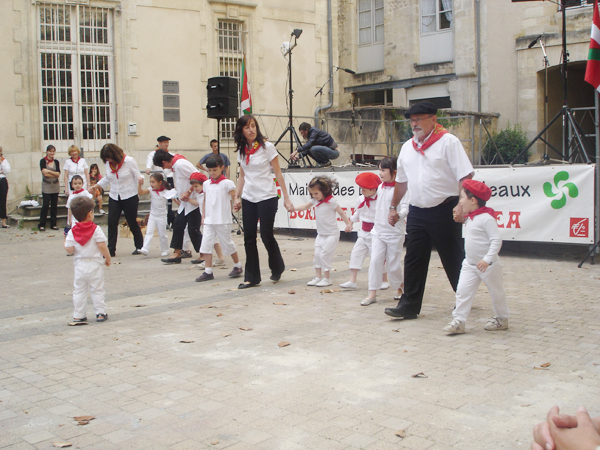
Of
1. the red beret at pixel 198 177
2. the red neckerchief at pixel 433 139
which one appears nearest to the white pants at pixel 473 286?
the red neckerchief at pixel 433 139

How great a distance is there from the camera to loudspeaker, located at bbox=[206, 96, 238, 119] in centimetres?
1318

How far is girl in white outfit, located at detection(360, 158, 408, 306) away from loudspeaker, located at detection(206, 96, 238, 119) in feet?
22.8

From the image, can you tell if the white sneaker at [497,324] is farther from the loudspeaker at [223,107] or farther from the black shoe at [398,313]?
the loudspeaker at [223,107]

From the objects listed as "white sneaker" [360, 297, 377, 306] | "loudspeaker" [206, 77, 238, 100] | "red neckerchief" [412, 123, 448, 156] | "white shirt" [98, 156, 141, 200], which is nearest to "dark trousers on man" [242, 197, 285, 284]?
"white sneaker" [360, 297, 377, 306]

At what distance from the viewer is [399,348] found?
16.5 feet

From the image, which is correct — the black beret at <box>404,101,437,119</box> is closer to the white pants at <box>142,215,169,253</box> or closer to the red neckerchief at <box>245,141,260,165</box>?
the red neckerchief at <box>245,141,260,165</box>

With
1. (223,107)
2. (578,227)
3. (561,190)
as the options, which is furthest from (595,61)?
(223,107)

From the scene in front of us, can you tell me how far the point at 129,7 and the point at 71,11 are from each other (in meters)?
1.64

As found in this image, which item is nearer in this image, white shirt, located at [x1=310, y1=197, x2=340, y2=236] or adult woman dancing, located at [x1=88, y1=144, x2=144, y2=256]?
white shirt, located at [x1=310, y1=197, x2=340, y2=236]

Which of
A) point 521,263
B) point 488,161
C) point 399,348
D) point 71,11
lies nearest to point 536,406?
point 399,348

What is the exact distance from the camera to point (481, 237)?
539cm

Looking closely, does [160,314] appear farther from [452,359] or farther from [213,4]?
[213,4]

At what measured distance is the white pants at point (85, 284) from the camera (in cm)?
608

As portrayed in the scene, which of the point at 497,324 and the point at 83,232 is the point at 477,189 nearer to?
the point at 497,324
